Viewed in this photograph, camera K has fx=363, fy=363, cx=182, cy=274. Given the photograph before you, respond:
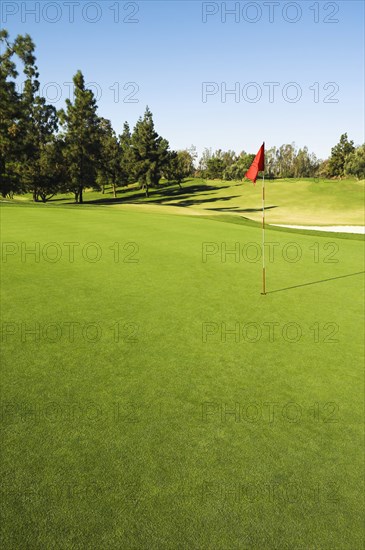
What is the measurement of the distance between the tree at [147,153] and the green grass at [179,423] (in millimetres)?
56800

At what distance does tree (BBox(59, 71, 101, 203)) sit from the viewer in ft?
158

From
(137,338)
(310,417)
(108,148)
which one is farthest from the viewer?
(108,148)

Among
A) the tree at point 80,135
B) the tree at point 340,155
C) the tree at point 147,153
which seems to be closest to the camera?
the tree at point 80,135

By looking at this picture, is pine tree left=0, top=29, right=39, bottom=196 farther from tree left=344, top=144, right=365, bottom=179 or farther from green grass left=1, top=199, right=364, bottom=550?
tree left=344, top=144, right=365, bottom=179

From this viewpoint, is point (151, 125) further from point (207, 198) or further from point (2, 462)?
point (2, 462)

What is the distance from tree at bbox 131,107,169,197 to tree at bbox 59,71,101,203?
37.5ft

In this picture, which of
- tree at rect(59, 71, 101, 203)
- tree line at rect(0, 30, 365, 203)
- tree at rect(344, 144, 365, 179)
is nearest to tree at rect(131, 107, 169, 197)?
tree line at rect(0, 30, 365, 203)

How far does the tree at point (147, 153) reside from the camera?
59531 millimetres

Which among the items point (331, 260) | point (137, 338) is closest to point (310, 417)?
point (137, 338)

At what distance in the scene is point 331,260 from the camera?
9.04m

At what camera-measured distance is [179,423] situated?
2.86 meters

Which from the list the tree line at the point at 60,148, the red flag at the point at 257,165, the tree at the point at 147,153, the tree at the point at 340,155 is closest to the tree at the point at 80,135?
the tree line at the point at 60,148

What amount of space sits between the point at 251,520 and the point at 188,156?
5006 inches

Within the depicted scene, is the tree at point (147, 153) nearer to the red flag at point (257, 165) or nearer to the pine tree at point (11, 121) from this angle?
the pine tree at point (11, 121)
